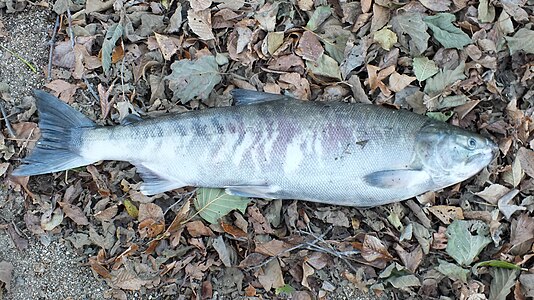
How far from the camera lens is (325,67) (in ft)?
14.1

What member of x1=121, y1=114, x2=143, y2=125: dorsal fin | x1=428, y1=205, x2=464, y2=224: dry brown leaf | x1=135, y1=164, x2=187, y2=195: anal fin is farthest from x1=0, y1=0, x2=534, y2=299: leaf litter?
x1=121, y1=114, x2=143, y2=125: dorsal fin

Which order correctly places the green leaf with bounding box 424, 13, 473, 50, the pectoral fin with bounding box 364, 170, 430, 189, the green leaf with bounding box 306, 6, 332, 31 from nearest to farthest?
the pectoral fin with bounding box 364, 170, 430, 189
the green leaf with bounding box 424, 13, 473, 50
the green leaf with bounding box 306, 6, 332, 31

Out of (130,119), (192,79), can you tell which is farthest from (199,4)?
(130,119)

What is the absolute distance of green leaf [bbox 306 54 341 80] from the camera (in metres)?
4.30

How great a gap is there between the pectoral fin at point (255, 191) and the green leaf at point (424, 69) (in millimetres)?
1329

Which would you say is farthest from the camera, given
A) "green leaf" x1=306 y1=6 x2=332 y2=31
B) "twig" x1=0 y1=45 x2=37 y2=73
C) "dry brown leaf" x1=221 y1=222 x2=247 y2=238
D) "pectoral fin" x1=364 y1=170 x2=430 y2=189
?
"twig" x1=0 y1=45 x2=37 y2=73

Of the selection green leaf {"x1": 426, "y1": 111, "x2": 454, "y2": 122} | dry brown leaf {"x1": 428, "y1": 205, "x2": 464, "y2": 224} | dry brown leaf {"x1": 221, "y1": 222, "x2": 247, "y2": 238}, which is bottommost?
dry brown leaf {"x1": 221, "y1": 222, "x2": 247, "y2": 238}

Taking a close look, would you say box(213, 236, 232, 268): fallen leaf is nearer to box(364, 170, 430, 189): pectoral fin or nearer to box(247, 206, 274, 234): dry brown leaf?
box(247, 206, 274, 234): dry brown leaf

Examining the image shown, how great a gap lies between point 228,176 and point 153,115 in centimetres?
77

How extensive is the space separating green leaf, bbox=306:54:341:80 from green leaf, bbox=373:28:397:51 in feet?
1.17

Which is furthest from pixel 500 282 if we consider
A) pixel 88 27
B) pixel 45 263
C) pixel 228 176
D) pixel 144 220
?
pixel 88 27

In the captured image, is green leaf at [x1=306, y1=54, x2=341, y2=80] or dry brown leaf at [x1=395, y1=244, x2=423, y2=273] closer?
dry brown leaf at [x1=395, y1=244, x2=423, y2=273]

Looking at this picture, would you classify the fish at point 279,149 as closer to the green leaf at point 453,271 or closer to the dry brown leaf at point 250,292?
the green leaf at point 453,271

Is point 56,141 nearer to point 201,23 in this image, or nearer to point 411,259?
point 201,23
